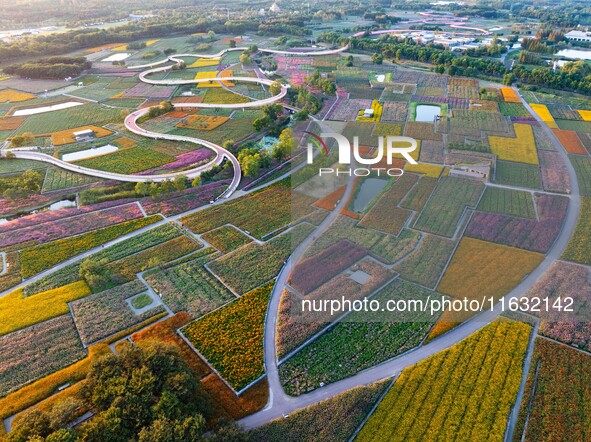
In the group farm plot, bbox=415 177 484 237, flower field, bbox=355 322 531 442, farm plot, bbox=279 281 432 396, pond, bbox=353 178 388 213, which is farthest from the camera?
pond, bbox=353 178 388 213

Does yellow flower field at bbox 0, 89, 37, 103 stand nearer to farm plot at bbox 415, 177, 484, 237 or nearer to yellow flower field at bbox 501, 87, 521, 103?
farm plot at bbox 415, 177, 484, 237

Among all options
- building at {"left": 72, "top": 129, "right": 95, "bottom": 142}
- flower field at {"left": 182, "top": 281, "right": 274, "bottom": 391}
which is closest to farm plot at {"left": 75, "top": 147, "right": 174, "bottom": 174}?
building at {"left": 72, "top": 129, "right": 95, "bottom": 142}

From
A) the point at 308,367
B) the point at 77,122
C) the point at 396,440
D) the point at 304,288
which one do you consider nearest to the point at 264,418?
the point at 308,367

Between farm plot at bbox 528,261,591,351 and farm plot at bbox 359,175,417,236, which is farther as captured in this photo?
farm plot at bbox 359,175,417,236

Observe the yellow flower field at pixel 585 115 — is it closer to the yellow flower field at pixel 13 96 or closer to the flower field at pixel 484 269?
the flower field at pixel 484 269

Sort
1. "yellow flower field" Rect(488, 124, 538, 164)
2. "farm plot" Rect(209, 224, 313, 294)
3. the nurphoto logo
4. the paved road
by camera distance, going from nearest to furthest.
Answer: the paved road → "farm plot" Rect(209, 224, 313, 294) → the nurphoto logo → "yellow flower field" Rect(488, 124, 538, 164)

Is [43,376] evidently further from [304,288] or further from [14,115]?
[14,115]

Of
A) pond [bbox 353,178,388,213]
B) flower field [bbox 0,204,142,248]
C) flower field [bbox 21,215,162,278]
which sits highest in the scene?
pond [bbox 353,178,388,213]

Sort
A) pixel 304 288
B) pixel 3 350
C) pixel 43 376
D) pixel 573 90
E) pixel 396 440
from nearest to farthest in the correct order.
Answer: pixel 396 440
pixel 43 376
pixel 3 350
pixel 304 288
pixel 573 90
